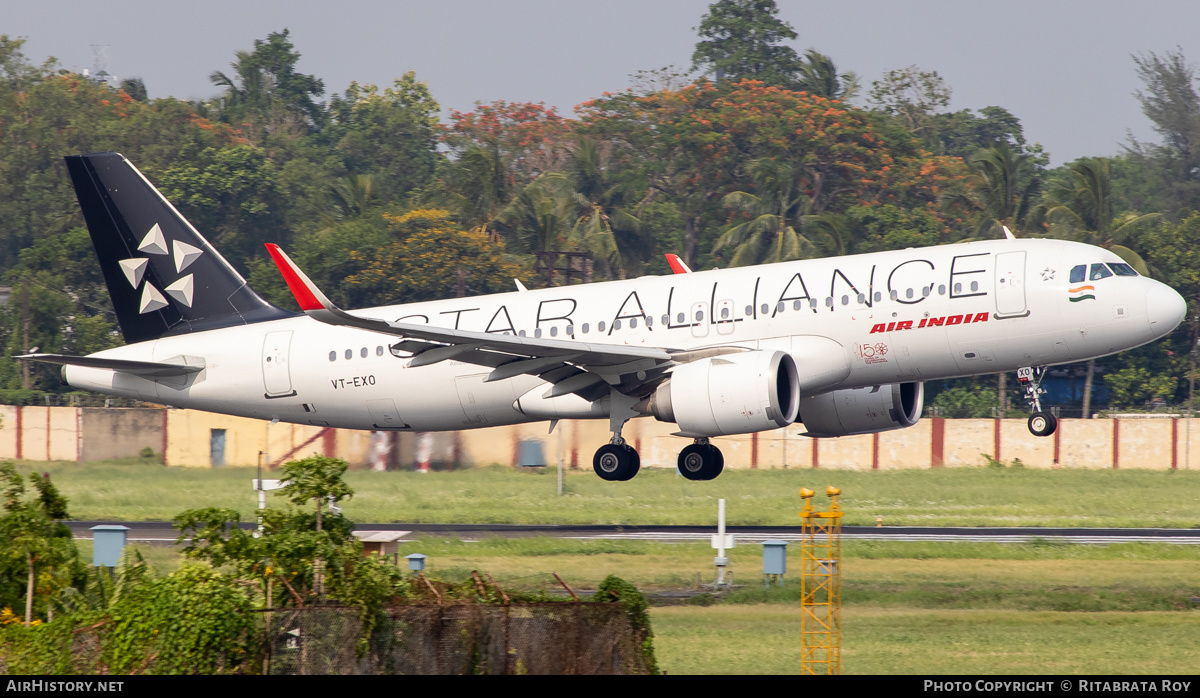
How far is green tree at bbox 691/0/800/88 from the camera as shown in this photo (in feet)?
356

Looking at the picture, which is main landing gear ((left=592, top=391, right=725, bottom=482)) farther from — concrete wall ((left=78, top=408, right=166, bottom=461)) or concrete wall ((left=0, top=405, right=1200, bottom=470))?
concrete wall ((left=78, top=408, right=166, bottom=461))

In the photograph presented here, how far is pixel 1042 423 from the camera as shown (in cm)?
3008

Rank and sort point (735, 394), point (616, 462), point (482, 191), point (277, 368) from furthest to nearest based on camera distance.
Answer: point (482, 191) → point (277, 368) → point (616, 462) → point (735, 394)

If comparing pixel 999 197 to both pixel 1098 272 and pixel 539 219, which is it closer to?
pixel 539 219

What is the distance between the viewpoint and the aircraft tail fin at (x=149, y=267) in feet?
111

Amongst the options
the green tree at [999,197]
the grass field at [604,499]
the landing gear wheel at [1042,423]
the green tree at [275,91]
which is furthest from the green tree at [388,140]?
the landing gear wheel at [1042,423]

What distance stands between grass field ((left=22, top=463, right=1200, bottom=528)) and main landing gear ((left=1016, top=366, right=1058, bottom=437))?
780 centimetres

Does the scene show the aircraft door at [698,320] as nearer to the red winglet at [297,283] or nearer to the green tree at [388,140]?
the red winglet at [297,283]

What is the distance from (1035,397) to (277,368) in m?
18.1

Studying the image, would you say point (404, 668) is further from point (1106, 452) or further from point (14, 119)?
point (14, 119)

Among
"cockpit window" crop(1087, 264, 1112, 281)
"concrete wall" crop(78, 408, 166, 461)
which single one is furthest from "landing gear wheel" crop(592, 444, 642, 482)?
"concrete wall" crop(78, 408, 166, 461)

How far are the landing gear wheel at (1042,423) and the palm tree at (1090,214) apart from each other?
36414 millimetres

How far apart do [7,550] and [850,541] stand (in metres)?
20.5

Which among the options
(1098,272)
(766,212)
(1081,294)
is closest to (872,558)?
(1081,294)
